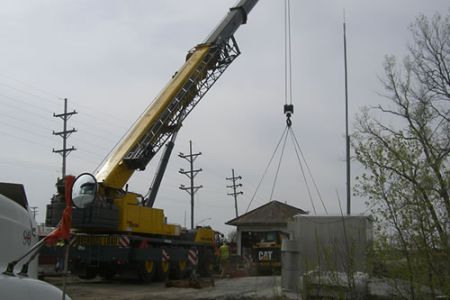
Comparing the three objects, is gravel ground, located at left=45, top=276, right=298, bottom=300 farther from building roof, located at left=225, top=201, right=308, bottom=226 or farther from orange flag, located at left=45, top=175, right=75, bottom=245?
building roof, located at left=225, top=201, right=308, bottom=226

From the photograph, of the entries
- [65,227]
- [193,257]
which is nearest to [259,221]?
[193,257]

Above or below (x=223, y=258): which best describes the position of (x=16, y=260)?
above

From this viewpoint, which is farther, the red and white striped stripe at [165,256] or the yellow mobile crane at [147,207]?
the red and white striped stripe at [165,256]

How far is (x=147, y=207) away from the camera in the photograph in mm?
21344

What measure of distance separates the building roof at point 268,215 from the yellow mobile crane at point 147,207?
22966 mm

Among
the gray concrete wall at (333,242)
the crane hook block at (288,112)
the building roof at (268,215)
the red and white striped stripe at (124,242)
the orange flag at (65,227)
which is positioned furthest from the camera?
the building roof at (268,215)

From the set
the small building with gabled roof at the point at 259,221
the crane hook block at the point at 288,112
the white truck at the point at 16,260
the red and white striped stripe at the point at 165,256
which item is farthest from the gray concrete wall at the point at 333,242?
the small building with gabled roof at the point at 259,221

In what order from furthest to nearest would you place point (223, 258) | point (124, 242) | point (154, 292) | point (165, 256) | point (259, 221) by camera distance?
point (259, 221)
point (223, 258)
point (165, 256)
point (124, 242)
point (154, 292)

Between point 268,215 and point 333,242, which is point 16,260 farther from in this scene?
point 268,215

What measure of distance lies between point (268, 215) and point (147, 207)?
30008mm

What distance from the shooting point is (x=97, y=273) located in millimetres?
21922

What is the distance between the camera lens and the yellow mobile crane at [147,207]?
1881cm

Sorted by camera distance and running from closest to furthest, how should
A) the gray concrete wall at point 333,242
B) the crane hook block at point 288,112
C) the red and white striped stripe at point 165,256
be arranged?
the gray concrete wall at point 333,242, the crane hook block at point 288,112, the red and white striped stripe at point 165,256

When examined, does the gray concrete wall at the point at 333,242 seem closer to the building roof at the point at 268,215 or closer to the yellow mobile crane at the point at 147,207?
the yellow mobile crane at the point at 147,207
